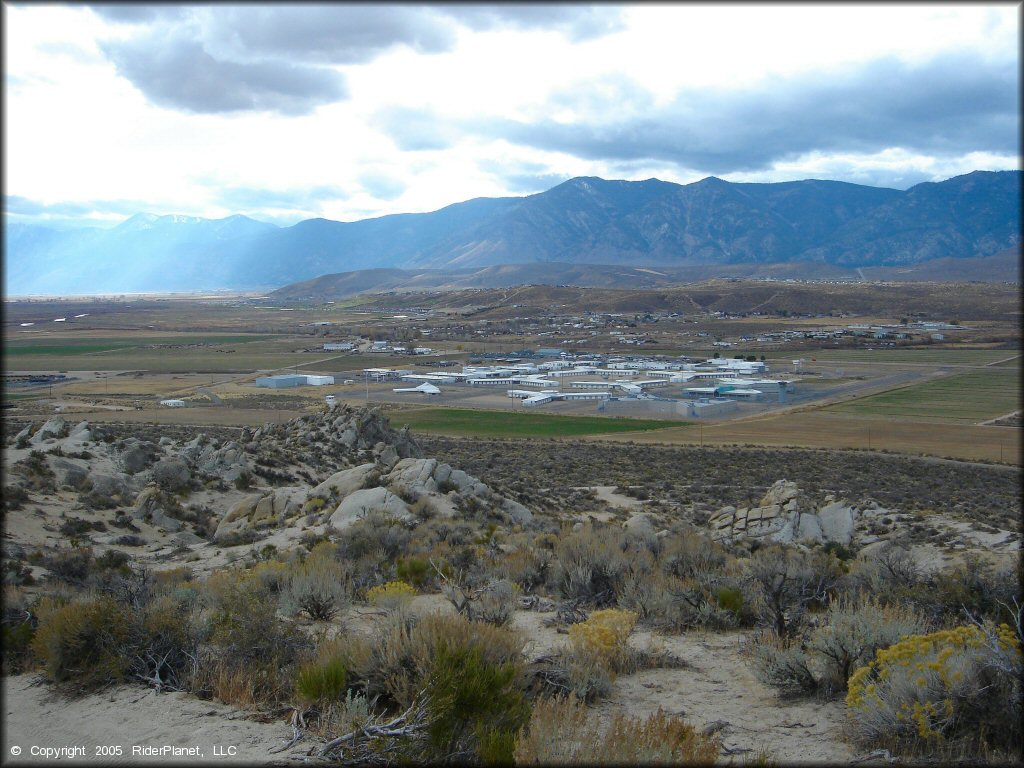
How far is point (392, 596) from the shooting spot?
9.14 metres

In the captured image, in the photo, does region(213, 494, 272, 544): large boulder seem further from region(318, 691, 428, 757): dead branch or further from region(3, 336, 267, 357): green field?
region(3, 336, 267, 357): green field

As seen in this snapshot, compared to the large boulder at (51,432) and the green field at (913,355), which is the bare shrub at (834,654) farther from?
the green field at (913,355)

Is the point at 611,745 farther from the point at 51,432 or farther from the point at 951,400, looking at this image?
the point at 951,400

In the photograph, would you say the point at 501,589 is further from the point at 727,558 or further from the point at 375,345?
the point at 375,345

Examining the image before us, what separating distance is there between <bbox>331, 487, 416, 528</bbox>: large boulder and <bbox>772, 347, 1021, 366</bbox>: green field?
7447 centimetres

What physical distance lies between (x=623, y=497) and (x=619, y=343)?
105810 mm

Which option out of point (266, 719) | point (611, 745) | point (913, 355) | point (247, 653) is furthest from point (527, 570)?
point (913, 355)

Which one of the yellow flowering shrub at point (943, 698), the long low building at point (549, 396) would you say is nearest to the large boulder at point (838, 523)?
the yellow flowering shrub at point (943, 698)

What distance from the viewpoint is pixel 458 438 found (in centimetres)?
5162

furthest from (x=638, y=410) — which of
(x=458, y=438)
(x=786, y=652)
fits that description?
(x=786, y=652)

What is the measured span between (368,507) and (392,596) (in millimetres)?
8491

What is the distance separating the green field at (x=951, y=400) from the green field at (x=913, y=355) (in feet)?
15.1

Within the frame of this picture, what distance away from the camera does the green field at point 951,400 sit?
57.6 meters

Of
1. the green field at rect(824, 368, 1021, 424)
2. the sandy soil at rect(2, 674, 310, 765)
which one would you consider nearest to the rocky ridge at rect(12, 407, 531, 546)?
the sandy soil at rect(2, 674, 310, 765)
